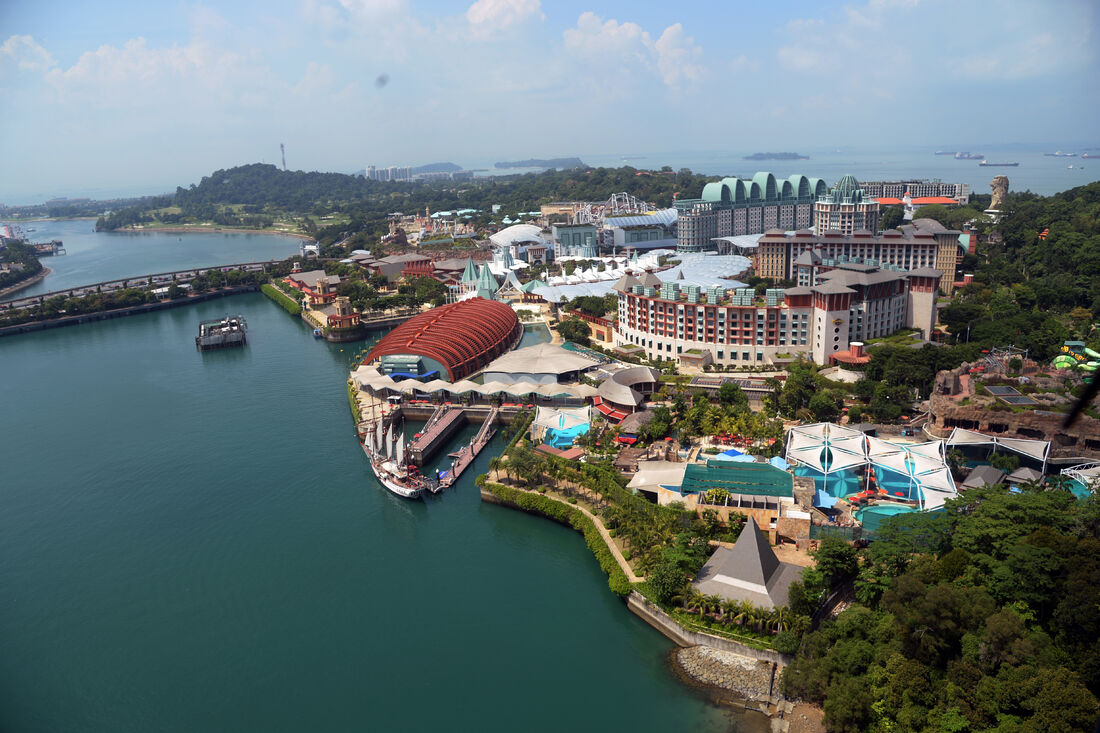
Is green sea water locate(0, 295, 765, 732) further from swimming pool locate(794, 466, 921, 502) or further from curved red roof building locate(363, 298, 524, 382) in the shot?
swimming pool locate(794, 466, 921, 502)

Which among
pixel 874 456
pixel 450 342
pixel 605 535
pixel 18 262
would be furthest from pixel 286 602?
pixel 18 262

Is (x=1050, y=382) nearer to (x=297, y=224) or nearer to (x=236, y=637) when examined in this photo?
(x=236, y=637)

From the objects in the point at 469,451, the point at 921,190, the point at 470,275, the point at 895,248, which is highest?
the point at 921,190

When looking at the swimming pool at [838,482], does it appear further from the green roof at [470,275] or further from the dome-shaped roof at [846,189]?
the dome-shaped roof at [846,189]

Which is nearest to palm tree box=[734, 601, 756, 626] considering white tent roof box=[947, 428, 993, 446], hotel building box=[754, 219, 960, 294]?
white tent roof box=[947, 428, 993, 446]

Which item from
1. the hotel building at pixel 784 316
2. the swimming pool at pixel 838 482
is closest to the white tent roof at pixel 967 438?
the swimming pool at pixel 838 482

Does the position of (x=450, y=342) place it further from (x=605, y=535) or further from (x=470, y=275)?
(x=470, y=275)
